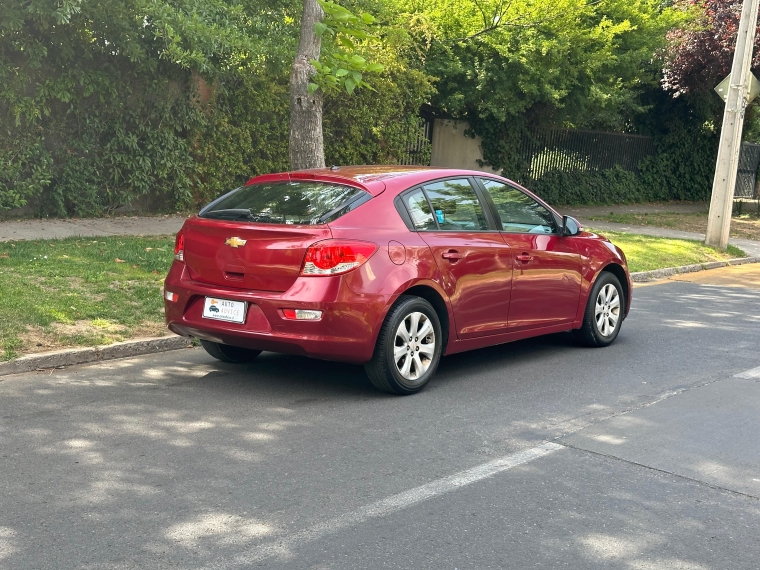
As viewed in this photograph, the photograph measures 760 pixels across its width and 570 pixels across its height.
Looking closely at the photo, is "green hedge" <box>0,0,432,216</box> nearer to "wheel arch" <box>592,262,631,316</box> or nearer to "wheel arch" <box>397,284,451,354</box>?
"wheel arch" <box>592,262,631,316</box>

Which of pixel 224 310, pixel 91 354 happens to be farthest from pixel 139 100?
pixel 224 310

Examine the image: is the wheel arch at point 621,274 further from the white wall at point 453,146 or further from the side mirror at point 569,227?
the white wall at point 453,146

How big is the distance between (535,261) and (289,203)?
2.21 m

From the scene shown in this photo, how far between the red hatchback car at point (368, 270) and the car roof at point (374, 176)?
0.02 meters

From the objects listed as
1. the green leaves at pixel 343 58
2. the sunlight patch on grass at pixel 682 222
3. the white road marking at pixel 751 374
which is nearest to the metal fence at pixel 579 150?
Answer: the sunlight patch on grass at pixel 682 222

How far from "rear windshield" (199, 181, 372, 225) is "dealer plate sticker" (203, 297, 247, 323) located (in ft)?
1.98

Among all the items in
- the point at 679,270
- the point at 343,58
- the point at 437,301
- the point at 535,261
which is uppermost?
the point at 343,58

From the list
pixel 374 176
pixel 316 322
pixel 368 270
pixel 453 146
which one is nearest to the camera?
pixel 316 322

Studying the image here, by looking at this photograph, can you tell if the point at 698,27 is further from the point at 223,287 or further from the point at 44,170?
the point at 223,287

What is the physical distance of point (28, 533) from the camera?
4121 millimetres

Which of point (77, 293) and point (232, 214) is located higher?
point (232, 214)

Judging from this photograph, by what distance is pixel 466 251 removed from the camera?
7164 mm

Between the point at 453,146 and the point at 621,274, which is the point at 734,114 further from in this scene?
the point at 621,274

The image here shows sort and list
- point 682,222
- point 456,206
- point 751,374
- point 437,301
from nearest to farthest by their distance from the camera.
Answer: point 437,301 → point 456,206 → point 751,374 → point 682,222
